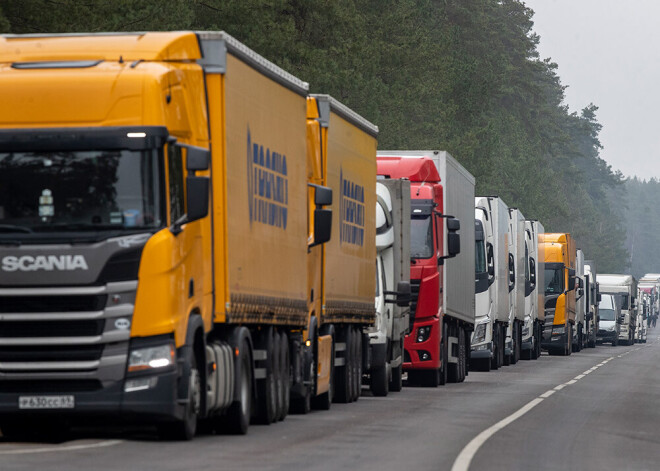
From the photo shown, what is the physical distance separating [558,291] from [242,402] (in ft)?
137

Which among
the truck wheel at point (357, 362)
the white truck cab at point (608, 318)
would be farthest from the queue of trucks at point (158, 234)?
the white truck cab at point (608, 318)

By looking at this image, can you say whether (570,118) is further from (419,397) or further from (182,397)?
(182,397)

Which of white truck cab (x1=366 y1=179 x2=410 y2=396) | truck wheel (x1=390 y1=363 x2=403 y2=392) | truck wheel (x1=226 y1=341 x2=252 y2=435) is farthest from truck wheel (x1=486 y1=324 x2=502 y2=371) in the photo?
truck wheel (x1=226 y1=341 x2=252 y2=435)

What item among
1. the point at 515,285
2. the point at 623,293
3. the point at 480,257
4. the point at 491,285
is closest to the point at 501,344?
the point at 515,285

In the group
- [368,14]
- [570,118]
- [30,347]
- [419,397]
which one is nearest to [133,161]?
[30,347]

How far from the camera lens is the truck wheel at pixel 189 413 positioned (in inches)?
570

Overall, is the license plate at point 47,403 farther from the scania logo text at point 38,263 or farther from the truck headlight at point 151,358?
the scania logo text at point 38,263

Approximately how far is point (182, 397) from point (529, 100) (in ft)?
354

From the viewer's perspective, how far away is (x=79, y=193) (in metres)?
14.1

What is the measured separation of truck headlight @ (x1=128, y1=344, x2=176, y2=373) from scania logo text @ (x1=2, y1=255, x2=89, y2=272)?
0.92m

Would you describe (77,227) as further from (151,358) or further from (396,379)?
(396,379)

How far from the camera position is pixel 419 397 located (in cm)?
2542

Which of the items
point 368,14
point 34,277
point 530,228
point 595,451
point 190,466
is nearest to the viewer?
point 190,466

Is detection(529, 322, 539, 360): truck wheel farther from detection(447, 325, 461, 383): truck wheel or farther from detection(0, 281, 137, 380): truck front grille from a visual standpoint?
detection(0, 281, 137, 380): truck front grille
